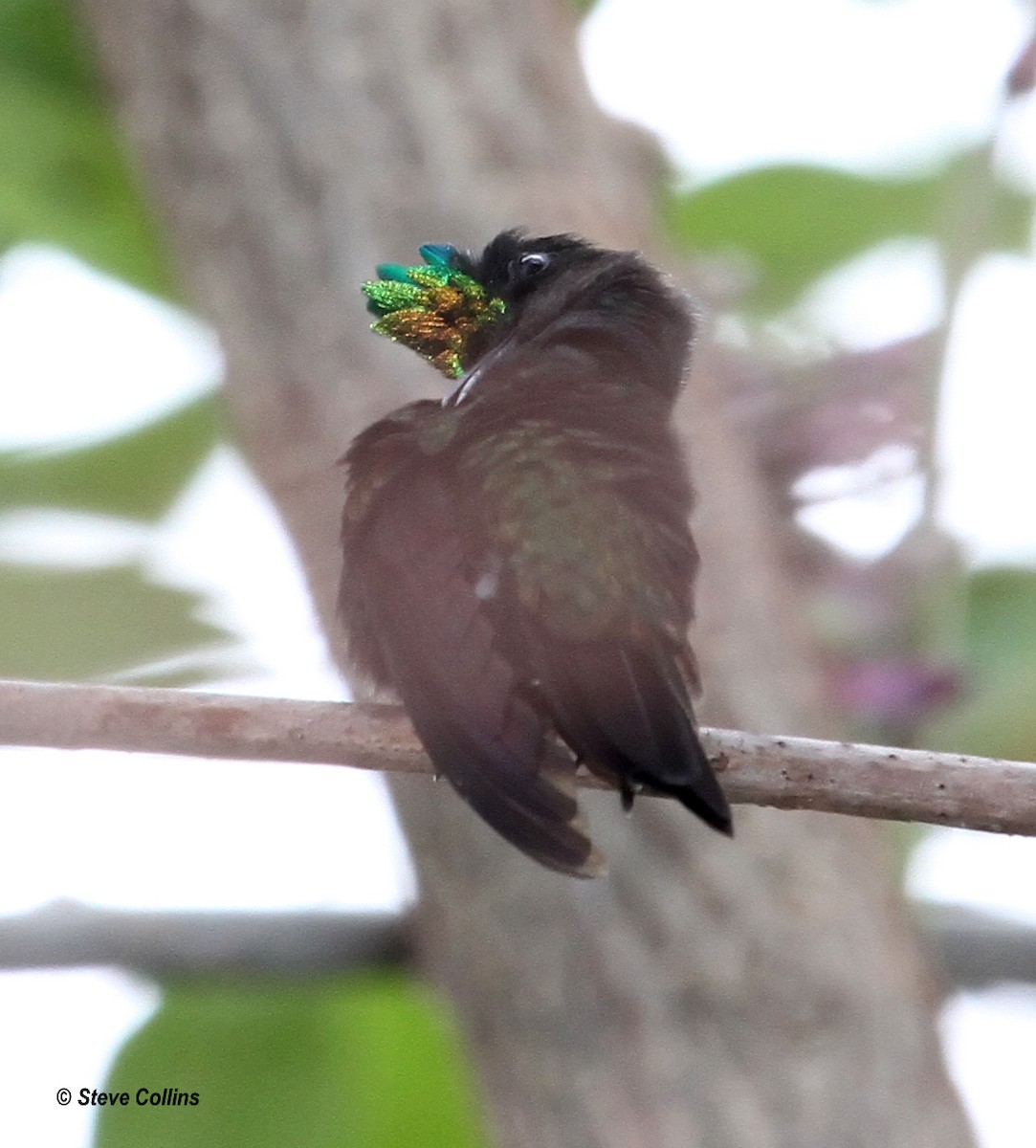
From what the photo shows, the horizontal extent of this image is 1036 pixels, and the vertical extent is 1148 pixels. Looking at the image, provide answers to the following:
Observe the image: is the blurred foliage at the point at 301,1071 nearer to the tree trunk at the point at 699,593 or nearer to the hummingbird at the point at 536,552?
the tree trunk at the point at 699,593

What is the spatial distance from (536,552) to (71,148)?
324 cm

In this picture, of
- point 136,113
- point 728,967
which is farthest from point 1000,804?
point 136,113

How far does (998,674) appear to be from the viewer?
177 inches

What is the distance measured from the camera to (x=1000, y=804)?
7.93 ft

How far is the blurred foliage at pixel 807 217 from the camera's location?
5637 mm

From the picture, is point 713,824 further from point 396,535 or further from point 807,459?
point 807,459

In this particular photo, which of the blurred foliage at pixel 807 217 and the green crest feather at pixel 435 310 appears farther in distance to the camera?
the blurred foliage at pixel 807 217

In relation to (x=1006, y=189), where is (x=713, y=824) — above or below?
above

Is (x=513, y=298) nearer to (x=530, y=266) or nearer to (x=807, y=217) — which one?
(x=530, y=266)

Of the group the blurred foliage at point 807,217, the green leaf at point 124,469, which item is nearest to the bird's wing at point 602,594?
the green leaf at point 124,469

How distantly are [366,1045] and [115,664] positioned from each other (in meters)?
1.15

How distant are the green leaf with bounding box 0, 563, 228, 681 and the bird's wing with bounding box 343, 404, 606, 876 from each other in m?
1.46

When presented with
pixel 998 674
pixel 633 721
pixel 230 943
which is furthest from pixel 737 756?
pixel 998 674

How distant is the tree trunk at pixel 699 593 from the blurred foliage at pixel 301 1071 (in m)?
0.40
